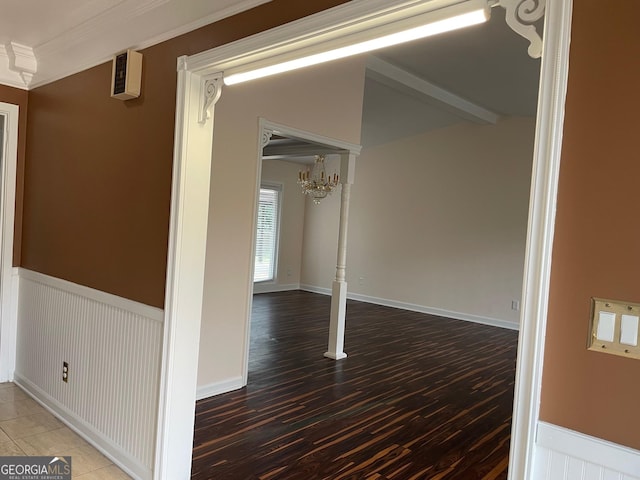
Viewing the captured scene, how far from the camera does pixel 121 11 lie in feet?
8.80

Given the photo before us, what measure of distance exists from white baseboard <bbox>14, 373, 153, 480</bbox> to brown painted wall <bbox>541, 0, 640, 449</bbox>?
2143 mm

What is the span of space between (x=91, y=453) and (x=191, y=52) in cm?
233

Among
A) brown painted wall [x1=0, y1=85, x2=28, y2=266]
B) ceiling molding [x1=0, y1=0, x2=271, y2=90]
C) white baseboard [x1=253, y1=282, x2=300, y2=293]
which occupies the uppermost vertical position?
ceiling molding [x1=0, y1=0, x2=271, y2=90]

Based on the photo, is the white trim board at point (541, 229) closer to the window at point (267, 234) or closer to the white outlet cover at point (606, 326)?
the white outlet cover at point (606, 326)

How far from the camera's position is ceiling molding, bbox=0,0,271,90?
2299mm

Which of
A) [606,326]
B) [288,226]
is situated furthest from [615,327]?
[288,226]

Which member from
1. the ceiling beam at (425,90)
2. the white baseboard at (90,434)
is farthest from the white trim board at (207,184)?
the ceiling beam at (425,90)

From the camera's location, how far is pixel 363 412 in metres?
3.76

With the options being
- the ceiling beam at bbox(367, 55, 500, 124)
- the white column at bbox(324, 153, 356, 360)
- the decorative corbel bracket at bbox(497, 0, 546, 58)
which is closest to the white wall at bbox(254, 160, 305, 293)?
the ceiling beam at bbox(367, 55, 500, 124)

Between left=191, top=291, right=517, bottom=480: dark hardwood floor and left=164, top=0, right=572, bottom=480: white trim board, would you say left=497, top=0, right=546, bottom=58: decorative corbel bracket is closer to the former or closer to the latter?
left=164, top=0, right=572, bottom=480: white trim board

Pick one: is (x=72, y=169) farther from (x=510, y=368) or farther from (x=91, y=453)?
(x=510, y=368)

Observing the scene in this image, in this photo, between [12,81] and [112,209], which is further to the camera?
[12,81]

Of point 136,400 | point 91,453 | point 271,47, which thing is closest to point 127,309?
point 136,400

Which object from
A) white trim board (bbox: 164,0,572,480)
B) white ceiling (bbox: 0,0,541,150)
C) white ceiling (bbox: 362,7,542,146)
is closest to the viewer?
white trim board (bbox: 164,0,572,480)
